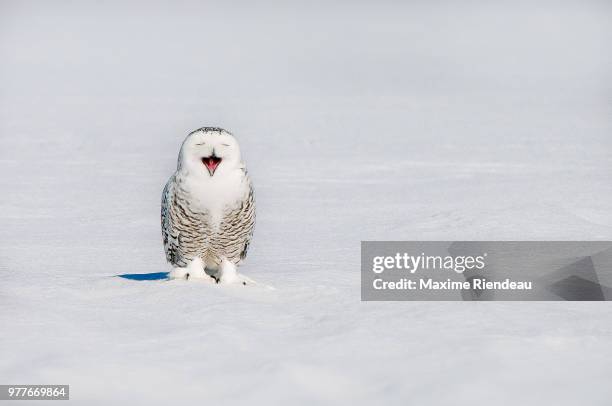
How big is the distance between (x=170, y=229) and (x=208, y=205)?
0.39 meters

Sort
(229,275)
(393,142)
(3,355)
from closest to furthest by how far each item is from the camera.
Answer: (3,355) < (229,275) < (393,142)

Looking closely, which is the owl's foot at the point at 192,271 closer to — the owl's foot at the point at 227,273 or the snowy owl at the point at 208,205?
the snowy owl at the point at 208,205

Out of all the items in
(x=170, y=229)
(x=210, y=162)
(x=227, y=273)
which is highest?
(x=210, y=162)

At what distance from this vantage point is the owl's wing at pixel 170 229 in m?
4.41

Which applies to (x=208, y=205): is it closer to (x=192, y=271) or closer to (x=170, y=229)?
(x=170, y=229)

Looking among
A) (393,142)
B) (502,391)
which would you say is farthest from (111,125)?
(502,391)

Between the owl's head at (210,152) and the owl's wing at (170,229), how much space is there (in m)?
0.24

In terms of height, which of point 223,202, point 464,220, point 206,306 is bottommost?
point 206,306

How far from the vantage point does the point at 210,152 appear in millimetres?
4152

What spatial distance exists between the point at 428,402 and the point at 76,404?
1211mm

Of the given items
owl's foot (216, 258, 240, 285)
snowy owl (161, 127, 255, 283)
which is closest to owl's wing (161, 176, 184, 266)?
snowy owl (161, 127, 255, 283)

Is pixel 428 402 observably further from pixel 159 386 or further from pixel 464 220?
pixel 464 220

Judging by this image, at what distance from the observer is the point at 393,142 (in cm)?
2167

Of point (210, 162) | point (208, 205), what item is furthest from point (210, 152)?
point (208, 205)
